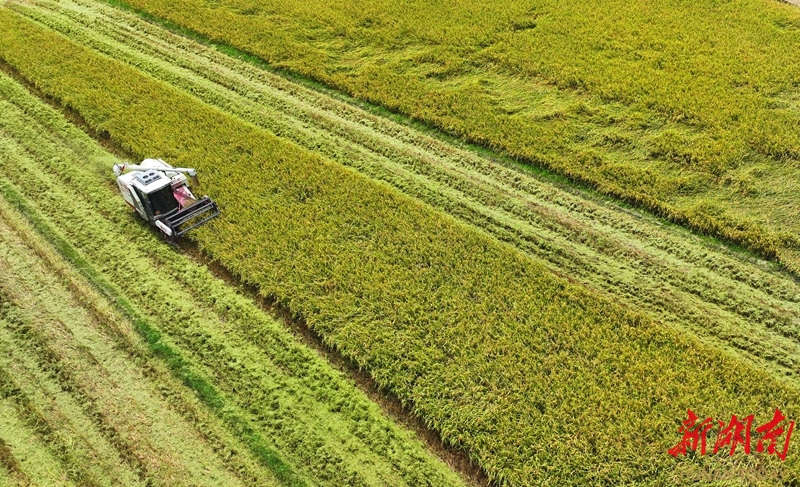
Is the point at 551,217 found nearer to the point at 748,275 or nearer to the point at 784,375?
the point at 748,275

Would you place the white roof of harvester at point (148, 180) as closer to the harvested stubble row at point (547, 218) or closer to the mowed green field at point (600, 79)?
the harvested stubble row at point (547, 218)

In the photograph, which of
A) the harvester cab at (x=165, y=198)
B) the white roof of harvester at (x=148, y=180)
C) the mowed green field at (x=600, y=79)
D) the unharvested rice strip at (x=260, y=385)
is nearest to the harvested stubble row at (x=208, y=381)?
the unharvested rice strip at (x=260, y=385)

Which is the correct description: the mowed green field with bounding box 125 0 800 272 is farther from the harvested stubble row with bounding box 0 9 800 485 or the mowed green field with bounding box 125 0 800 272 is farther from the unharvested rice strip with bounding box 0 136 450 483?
the unharvested rice strip with bounding box 0 136 450 483

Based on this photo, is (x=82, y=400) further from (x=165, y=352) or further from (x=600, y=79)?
(x=600, y=79)

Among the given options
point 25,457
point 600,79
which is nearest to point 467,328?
point 25,457

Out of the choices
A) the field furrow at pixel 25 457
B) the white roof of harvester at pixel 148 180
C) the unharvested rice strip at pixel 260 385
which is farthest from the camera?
the white roof of harvester at pixel 148 180

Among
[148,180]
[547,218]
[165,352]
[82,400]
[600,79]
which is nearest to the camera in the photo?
[82,400]
